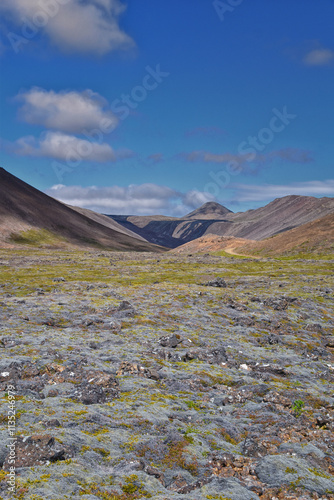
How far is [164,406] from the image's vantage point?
51.0 feet

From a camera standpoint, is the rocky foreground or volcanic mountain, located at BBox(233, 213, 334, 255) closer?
the rocky foreground

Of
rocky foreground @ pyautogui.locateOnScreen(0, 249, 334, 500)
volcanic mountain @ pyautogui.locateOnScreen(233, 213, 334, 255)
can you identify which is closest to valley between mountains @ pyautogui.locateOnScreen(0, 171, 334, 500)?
rocky foreground @ pyautogui.locateOnScreen(0, 249, 334, 500)

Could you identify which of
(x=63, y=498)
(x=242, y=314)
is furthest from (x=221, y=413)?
(x=242, y=314)

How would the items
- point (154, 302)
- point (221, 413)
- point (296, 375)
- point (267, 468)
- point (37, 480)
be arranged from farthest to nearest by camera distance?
point (154, 302) → point (296, 375) → point (221, 413) → point (267, 468) → point (37, 480)

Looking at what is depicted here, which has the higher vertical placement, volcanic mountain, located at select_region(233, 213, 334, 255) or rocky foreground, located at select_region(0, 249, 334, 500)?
volcanic mountain, located at select_region(233, 213, 334, 255)

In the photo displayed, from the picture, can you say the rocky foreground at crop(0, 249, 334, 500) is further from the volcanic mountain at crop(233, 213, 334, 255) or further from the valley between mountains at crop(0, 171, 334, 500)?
the volcanic mountain at crop(233, 213, 334, 255)

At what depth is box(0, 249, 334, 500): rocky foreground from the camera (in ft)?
34.2

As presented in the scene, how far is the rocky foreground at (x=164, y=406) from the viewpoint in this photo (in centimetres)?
1043

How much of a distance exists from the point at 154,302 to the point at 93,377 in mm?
21997

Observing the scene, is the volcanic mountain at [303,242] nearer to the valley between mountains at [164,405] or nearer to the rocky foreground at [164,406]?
the valley between mountains at [164,405]

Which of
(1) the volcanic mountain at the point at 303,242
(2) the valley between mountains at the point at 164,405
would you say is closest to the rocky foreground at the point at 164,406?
(2) the valley between mountains at the point at 164,405

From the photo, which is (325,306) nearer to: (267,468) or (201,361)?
(201,361)

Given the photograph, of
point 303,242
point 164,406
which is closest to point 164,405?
point 164,406

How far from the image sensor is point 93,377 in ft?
57.0
